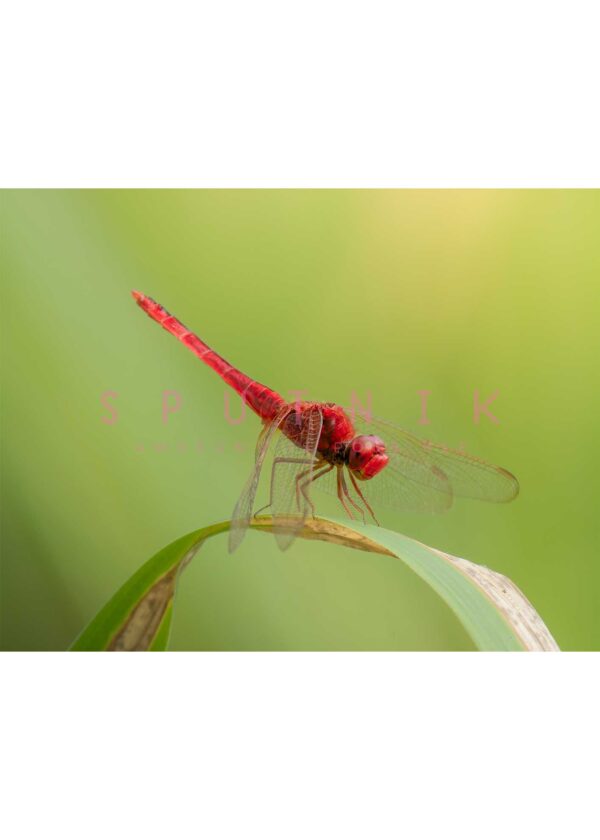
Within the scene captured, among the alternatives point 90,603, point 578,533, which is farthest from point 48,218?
point 578,533

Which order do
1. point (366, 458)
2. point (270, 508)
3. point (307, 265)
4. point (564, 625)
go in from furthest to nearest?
point (307, 265) → point (564, 625) → point (366, 458) → point (270, 508)

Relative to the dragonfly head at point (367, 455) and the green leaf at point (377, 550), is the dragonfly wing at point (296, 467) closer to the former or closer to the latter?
the dragonfly head at point (367, 455)

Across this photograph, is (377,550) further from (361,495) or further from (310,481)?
(361,495)

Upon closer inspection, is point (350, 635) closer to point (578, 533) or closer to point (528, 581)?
point (528, 581)

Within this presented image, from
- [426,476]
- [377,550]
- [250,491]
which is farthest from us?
[426,476]

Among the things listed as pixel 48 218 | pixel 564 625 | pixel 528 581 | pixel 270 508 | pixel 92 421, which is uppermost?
pixel 48 218

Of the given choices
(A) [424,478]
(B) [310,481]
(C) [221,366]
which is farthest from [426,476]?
(C) [221,366]
